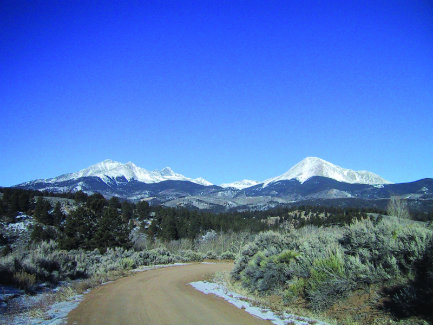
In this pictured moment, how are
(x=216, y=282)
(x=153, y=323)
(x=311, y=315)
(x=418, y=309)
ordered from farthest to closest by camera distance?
(x=216, y=282) → (x=311, y=315) → (x=153, y=323) → (x=418, y=309)

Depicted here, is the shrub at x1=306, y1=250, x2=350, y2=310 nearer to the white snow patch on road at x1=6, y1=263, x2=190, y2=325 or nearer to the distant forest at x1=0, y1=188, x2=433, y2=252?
the distant forest at x1=0, y1=188, x2=433, y2=252

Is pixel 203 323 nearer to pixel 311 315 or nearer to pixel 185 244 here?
pixel 311 315

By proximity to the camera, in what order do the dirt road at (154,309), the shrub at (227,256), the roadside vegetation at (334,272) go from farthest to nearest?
1. the shrub at (227,256)
2. the dirt road at (154,309)
3. the roadside vegetation at (334,272)

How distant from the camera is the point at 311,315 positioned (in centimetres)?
964

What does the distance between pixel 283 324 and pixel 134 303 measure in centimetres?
509

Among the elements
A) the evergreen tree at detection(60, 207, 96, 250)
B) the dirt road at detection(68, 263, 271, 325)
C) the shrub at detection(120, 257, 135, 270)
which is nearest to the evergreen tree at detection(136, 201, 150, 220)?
the evergreen tree at detection(60, 207, 96, 250)

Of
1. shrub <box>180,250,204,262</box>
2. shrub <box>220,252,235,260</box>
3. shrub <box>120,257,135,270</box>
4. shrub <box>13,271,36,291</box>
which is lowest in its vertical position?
shrub <box>220,252,235,260</box>

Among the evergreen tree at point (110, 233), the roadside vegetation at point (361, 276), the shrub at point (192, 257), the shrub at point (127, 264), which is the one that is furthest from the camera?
the shrub at point (192, 257)

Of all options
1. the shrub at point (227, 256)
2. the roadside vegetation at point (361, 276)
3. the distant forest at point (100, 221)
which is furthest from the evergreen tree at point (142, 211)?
the roadside vegetation at point (361, 276)

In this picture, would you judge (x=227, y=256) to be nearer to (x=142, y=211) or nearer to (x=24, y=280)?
(x=24, y=280)

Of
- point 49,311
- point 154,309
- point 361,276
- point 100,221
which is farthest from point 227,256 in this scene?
point 361,276

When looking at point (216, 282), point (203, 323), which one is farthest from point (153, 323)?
point (216, 282)

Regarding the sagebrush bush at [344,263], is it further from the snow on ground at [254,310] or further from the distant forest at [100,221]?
the distant forest at [100,221]

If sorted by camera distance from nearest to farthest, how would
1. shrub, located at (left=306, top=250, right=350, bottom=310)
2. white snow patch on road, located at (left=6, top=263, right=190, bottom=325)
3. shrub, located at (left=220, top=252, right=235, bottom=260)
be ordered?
white snow patch on road, located at (left=6, top=263, right=190, bottom=325) → shrub, located at (left=306, top=250, right=350, bottom=310) → shrub, located at (left=220, top=252, right=235, bottom=260)
